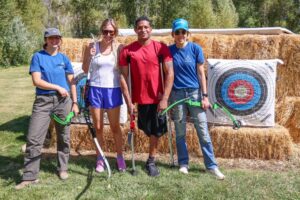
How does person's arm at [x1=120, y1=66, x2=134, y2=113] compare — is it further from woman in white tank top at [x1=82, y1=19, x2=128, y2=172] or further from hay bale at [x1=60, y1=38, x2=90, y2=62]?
hay bale at [x1=60, y1=38, x2=90, y2=62]

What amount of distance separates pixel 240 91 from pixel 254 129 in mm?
527

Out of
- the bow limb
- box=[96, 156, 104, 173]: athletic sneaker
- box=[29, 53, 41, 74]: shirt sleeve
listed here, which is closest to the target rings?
the bow limb

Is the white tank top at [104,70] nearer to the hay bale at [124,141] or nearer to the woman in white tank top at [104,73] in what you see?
the woman in white tank top at [104,73]

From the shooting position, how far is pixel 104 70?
14.1ft

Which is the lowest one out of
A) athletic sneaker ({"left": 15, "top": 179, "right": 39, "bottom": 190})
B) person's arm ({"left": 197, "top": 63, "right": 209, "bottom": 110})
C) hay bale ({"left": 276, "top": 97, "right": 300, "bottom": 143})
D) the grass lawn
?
the grass lawn

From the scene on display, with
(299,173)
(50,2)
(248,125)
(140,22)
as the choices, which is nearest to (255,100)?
(248,125)

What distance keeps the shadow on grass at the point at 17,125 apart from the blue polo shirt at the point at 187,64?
339 cm

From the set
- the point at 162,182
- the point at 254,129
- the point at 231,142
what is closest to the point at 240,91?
the point at 254,129

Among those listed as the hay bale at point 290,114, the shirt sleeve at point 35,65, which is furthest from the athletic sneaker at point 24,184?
the hay bale at point 290,114

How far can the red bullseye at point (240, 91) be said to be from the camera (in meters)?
5.37

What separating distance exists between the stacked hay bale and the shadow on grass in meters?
1.56

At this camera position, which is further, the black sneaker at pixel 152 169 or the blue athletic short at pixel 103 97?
the black sneaker at pixel 152 169

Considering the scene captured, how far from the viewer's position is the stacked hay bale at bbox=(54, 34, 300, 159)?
5258 mm

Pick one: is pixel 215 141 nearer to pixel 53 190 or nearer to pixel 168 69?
pixel 168 69
